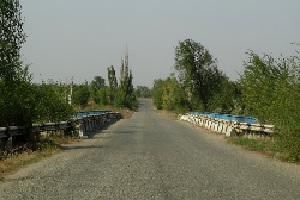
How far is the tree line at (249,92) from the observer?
1639 cm

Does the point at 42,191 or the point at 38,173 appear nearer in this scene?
the point at 42,191

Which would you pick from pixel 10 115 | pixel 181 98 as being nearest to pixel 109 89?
→ pixel 181 98

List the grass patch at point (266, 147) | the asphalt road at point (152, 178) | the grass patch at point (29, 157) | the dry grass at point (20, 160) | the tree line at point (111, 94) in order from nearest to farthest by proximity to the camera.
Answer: the asphalt road at point (152, 178), the dry grass at point (20, 160), the grass patch at point (29, 157), the grass patch at point (266, 147), the tree line at point (111, 94)

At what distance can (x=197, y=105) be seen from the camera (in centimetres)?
7631

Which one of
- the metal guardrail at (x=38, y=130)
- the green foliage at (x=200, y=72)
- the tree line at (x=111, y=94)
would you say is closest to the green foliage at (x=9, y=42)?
the metal guardrail at (x=38, y=130)

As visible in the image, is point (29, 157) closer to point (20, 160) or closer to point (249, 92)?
point (20, 160)

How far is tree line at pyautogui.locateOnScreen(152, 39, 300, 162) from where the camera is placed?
16.4 m

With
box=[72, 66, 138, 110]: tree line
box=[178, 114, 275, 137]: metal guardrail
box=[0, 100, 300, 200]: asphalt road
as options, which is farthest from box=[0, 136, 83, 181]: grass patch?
box=[72, 66, 138, 110]: tree line

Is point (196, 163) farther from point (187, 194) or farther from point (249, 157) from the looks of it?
point (187, 194)

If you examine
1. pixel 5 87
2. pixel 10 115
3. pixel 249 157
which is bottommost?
pixel 249 157

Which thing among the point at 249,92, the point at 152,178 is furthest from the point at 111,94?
the point at 152,178

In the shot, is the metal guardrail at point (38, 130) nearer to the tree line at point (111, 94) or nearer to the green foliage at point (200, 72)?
the green foliage at point (200, 72)

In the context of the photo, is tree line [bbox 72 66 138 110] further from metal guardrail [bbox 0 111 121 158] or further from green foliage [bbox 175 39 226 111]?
metal guardrail [bbox 0 111 121 158]

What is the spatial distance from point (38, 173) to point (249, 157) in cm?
859
